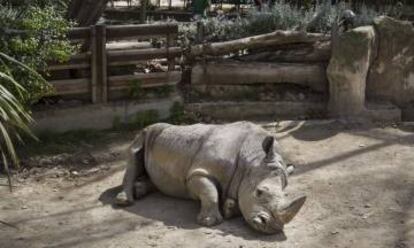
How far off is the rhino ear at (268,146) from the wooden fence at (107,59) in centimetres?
Answer: 268

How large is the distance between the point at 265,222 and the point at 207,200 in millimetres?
571

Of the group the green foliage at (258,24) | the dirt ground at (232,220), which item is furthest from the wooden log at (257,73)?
the dirt ground at (232,220)

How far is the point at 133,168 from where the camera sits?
5.74m

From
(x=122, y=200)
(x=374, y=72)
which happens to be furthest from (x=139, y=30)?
(x=374, y=72)

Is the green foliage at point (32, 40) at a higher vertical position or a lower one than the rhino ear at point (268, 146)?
higher

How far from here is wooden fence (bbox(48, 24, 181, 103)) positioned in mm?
7055

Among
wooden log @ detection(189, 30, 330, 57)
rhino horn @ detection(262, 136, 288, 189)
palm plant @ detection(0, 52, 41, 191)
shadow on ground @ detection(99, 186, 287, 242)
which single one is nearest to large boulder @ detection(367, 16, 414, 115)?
wooden log @ detection(189, 30, 330, 57)

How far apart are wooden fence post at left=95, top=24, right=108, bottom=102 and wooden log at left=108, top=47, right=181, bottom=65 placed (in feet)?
0.36

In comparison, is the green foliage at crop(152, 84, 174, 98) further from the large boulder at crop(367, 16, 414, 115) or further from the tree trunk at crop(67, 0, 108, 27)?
the large boulder at crop(367, 16, 414, 115)

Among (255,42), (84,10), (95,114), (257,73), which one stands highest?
(84,10)

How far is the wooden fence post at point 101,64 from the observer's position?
7.11 metres

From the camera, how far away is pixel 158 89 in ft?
25.6

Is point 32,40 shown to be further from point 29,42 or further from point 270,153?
point 270,153

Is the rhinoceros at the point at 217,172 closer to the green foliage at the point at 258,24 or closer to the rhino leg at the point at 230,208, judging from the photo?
the rhino leg at the point at 230,208
